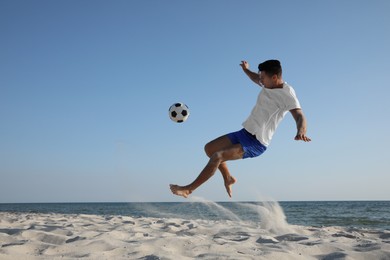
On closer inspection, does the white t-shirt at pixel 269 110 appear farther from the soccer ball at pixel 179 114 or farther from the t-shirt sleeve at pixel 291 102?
the soccer ball at pixel 179 114

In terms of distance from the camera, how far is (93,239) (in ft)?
14.7

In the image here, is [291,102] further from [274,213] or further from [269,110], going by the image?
[274,213]

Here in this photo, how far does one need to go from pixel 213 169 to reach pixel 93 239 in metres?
1.84

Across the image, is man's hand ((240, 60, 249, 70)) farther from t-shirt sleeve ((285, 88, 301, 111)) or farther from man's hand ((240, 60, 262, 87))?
t-shirt sleeve ((285, 88, 301, 111))

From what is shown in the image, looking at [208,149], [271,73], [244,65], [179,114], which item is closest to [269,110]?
[271,73]

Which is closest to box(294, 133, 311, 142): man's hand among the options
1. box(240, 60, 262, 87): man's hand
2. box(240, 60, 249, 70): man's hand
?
box(240, 60, 262, 87): man's hand

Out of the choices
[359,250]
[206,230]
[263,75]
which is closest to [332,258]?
[359,250]

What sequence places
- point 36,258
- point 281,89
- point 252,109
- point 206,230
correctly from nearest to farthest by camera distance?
1. point 36,258
2. point 281,89
3. point 252,109
4. point 206,230

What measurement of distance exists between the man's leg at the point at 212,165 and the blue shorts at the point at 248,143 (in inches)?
2.9

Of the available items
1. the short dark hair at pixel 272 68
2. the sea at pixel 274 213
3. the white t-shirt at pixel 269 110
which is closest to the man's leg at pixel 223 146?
the white t-shirt at pixel 269 110

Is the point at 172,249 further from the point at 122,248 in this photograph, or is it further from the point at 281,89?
the point at 281,89

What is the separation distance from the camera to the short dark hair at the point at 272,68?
429cm

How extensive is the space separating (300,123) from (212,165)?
3.83 feet

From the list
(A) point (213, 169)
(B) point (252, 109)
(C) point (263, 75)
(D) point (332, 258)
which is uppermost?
(C) point (263, 75)
